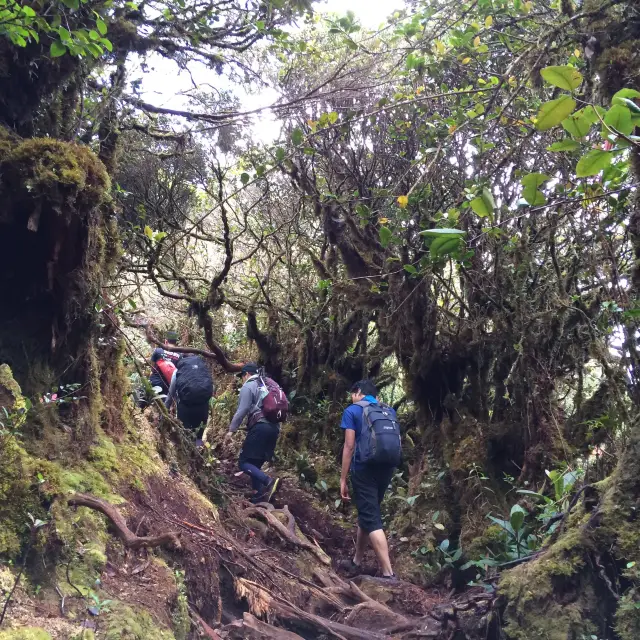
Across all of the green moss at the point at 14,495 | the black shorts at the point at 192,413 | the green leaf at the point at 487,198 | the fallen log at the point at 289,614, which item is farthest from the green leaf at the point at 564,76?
the black shorts at the point at 192,413

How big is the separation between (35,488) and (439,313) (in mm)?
5493

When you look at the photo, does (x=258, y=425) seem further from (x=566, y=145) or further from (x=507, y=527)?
A: (x=566, y=145)

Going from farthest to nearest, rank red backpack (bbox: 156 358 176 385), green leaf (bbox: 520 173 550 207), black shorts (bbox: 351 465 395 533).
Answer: red backpack (bbox: 156 358 176 385) < black shorts (bbox: 351 465 395 533) < green leaf (bbox: 520 173 550 207)

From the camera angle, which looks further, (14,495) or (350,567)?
(350,567)

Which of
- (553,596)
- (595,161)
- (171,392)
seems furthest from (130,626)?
(171,392)

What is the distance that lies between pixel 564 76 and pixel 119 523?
136 inches

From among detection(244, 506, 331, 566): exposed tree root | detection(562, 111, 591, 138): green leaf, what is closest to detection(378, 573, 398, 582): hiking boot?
detection(244, 506, 331, 566): exposed tree root

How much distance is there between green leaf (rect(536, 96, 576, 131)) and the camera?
5.91ft

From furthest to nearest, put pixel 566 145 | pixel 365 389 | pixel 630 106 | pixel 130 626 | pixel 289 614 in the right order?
pixel 365 389
pixel 289 614
pixel 130 626
pixel 566 145
pixel 630 106

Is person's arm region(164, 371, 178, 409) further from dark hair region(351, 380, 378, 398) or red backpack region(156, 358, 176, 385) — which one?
dark hair region(351, 380, 378, 398)

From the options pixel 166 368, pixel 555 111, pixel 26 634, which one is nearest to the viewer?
pixel 555 111

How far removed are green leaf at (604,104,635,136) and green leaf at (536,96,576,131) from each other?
0.12 m

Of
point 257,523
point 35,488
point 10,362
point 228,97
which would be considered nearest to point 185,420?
point 257,523

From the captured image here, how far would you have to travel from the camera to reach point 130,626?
2.74 m
